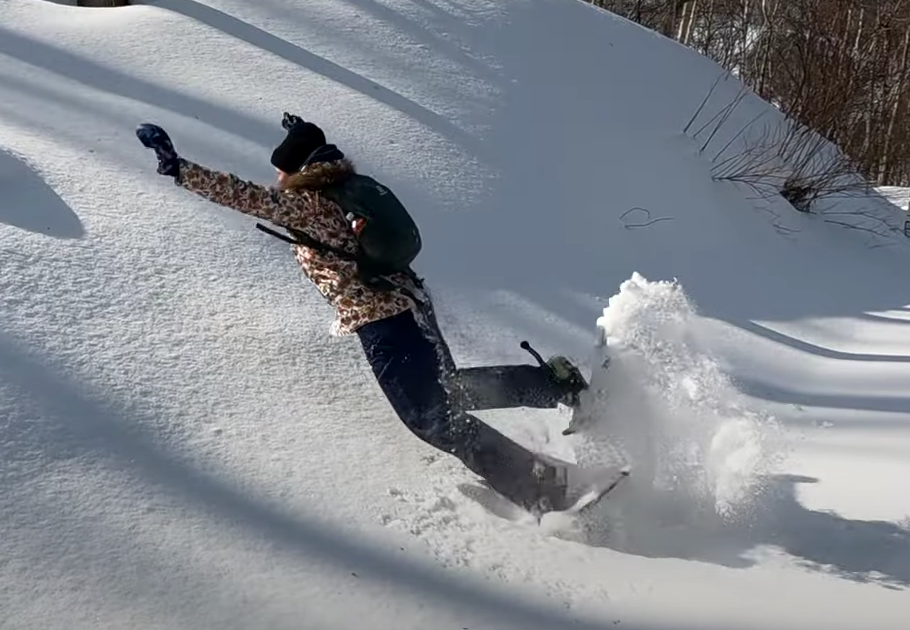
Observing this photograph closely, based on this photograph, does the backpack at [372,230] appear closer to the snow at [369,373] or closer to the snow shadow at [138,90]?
the snow at [369,373]

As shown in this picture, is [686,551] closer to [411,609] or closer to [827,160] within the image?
[411,609]

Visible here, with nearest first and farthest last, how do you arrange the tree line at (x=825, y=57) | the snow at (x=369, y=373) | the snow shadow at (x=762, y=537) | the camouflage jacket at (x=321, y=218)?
the snow at (x=369, y=373), the snow shadow at (x=762, y=537), the camouflage jacket at (x=321, y=218), the tree line at (x=825, y=57)

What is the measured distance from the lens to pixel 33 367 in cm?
363

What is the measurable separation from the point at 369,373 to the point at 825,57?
1120cm

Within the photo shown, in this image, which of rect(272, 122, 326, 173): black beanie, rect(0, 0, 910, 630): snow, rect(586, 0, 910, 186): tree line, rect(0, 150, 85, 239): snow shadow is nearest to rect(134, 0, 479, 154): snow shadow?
rect(0, 0, 910, 630): snow

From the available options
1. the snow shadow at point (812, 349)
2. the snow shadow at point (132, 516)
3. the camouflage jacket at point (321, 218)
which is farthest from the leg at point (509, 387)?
the snow shadow at point (812, 349)

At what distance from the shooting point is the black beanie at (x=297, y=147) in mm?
3666

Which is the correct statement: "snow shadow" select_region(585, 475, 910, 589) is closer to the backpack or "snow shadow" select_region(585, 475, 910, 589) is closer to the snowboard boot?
the snowboard boot

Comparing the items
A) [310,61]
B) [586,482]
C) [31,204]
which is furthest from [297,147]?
[310,61]

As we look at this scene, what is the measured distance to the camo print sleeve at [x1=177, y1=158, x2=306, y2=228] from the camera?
354cm

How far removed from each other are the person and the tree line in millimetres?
9684

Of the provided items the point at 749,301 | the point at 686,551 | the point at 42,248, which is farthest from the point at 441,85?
the point at 686,551

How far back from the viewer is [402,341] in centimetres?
358

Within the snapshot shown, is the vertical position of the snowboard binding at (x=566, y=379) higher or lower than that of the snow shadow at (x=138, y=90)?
lower
